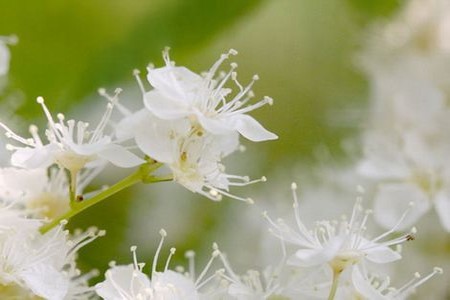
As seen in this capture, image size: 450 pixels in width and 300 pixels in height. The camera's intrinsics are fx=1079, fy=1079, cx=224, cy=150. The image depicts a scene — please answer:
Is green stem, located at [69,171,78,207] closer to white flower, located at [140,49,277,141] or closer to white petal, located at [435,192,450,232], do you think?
white flower, located at [140,49,277,141]

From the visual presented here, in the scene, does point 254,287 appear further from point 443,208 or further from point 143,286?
point 443,208

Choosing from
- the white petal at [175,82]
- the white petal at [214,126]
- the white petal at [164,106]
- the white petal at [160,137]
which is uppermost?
the white petal at [175,82]

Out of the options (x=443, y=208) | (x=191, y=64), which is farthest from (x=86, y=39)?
(x=443, y=208)

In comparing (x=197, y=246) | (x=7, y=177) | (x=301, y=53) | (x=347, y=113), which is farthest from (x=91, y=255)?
(x=301, y=53)

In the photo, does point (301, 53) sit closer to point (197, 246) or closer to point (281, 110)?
point (281, 110)

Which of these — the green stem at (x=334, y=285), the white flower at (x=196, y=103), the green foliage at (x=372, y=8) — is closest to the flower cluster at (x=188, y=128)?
the white flower at (x=196, y=103)

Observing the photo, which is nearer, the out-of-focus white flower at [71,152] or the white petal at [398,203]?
the out-of-focus white flower at [71,152]

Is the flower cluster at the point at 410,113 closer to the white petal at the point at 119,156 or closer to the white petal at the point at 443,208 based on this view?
the white petal at the point at 443,208
